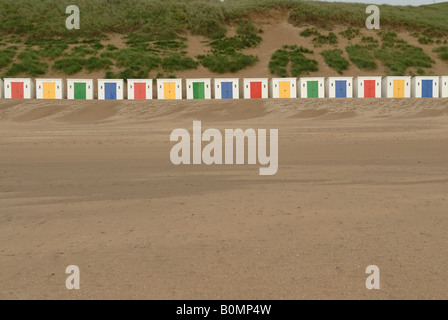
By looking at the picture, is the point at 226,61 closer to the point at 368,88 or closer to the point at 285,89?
the point at 285,89

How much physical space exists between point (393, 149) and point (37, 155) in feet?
24.0

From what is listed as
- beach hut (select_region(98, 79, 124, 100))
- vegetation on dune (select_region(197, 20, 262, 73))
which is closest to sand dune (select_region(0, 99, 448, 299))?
beach hut (select_region(98, 79, 124, 100))

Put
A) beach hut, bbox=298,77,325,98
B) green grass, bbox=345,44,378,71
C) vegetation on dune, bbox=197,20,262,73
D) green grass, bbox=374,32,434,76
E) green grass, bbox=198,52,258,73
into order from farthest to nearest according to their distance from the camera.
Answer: green grass, bbox=374,32,434,76, green grass, bbox=345,44,378,71, vegetation on dune, bbox=197,20,262,73, green grass, bbox=198,52,258,73, beach hut, bbox=298,77,325,98

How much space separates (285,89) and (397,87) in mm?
5092

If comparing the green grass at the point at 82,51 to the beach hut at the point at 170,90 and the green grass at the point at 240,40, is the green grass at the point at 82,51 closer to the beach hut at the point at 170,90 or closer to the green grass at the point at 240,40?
the green grass at the point at 240,40

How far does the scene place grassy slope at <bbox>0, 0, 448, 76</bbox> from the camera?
37938mm

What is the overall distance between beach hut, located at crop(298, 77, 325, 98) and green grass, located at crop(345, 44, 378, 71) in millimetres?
11854

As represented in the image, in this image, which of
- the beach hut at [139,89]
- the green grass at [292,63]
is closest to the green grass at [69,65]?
the beach hut at [139,89]

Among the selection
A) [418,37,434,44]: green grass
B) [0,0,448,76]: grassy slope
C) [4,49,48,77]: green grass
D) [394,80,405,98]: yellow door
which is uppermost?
[0,0,448,76]: grassy slope

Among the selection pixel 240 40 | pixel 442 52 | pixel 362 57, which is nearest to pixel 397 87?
pixel 362 57

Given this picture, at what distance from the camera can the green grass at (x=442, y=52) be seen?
113 feet

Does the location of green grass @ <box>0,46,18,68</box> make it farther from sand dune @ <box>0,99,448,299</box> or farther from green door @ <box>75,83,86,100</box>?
sand dune @ <box>0,99,448,299</box>

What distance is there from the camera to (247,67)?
104 ft
